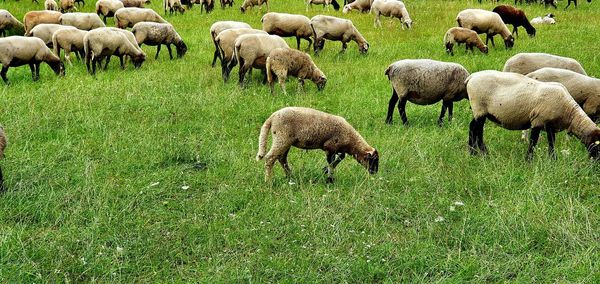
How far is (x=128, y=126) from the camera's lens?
9.35 metres

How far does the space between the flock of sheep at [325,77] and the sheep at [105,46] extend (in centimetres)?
2

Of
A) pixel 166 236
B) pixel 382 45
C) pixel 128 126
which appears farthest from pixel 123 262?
pixel 382 45

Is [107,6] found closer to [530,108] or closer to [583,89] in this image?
[583,89]

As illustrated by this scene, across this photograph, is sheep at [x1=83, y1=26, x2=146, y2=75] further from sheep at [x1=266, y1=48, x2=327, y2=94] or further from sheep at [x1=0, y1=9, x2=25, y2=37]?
sheep at [x1=0, y1=9, x2=25, y2=37]

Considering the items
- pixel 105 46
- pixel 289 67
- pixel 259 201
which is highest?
pixel 105 46

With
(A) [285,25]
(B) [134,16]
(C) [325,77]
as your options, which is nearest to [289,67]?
(C) [325,77]

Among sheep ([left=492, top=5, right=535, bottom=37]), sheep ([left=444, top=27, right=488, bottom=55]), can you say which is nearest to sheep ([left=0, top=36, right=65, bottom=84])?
sheep ([left=444, top=27, right=488, bottom=55])

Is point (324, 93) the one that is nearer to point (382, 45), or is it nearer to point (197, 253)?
point (382, 45)

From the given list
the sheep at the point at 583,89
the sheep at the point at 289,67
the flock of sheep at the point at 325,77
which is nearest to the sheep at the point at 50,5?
the flock of sheep at the point at 325,77

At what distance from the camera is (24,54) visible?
1262 centimetres

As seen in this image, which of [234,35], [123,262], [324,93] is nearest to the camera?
[123,262]

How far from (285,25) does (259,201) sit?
10592 mm

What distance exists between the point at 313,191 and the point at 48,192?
10.1 feet

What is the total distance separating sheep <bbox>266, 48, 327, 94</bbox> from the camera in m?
11.7
